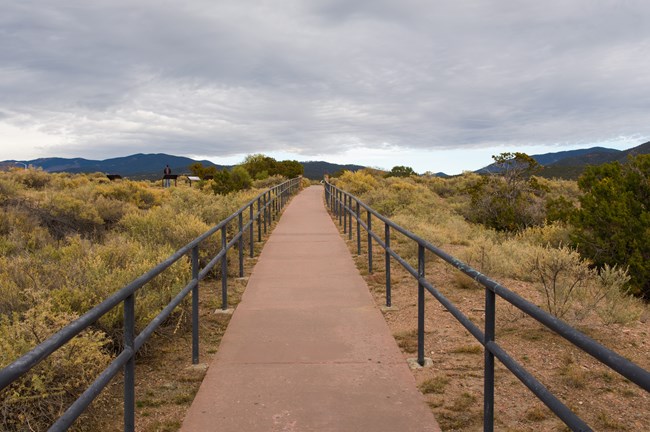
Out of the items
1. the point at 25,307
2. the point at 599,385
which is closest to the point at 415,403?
the point at 599,385

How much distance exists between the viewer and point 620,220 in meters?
10.6

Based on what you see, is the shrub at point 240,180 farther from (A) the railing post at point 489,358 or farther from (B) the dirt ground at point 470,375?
(A) the railing post at point 489,358

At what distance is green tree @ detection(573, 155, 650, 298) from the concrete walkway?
556 centimetres

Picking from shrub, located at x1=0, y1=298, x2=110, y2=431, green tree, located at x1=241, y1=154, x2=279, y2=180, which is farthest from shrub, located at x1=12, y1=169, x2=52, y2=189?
green tree, located at x1=241, y1=154, x2=279, y2=180

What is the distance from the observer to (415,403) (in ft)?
13.3

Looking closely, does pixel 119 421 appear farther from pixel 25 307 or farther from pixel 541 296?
pixel 541 296

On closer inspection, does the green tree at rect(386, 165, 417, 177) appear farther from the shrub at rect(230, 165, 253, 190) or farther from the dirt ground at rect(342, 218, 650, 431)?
the dirt ground at rect(342, 218, 650, 431)

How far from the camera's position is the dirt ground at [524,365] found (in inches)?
152

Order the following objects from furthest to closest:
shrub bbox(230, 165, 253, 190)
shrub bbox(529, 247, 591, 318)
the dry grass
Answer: shrub bbox(230, 165, 253, 190) < shrub bbox(529, 247, 591, 318) < the dry grass

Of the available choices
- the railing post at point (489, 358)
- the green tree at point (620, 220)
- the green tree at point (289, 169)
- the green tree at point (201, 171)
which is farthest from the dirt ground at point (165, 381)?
the green tree at point (201, 171)

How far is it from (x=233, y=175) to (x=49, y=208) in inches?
947

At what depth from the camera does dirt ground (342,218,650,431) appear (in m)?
3.86

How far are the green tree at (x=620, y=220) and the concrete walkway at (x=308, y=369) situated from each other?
18.2 feet

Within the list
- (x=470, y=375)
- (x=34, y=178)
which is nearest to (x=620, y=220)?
(x=470, y=375)
